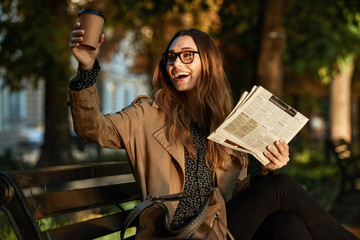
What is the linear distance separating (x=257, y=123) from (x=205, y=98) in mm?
458

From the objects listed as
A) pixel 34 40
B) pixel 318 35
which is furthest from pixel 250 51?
pixel 34 40

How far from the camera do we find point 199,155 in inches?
114

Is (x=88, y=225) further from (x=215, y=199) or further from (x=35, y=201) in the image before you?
(x=215, y=199)

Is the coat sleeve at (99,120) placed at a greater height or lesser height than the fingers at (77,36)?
lesser

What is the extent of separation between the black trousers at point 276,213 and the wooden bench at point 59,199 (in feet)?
1.98

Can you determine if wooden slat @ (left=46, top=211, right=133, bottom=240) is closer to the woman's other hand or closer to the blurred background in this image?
the woman's other hand

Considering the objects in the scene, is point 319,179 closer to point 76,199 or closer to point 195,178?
point 195,178

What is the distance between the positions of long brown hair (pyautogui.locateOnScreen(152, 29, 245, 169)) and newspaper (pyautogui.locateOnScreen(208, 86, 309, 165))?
0.69 ft

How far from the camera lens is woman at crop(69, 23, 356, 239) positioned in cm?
270

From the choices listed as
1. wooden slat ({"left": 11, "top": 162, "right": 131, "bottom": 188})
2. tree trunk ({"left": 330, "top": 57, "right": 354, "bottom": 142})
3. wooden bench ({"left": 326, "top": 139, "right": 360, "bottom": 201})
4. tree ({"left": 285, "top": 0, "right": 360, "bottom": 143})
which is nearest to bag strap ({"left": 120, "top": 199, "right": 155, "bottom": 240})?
wooden slat ({"left": 11, "top": 162, "right": 131, "bottom": 188})

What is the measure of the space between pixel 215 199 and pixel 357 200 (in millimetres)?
5587

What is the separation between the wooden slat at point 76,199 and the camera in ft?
6.61

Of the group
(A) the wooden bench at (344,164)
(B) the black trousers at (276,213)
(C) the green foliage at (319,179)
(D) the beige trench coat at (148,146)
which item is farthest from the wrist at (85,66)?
(A) the wooden bench at (344,164)

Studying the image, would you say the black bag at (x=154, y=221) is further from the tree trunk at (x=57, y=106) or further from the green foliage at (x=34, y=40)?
the tree trunk at (x=57, y=106)
